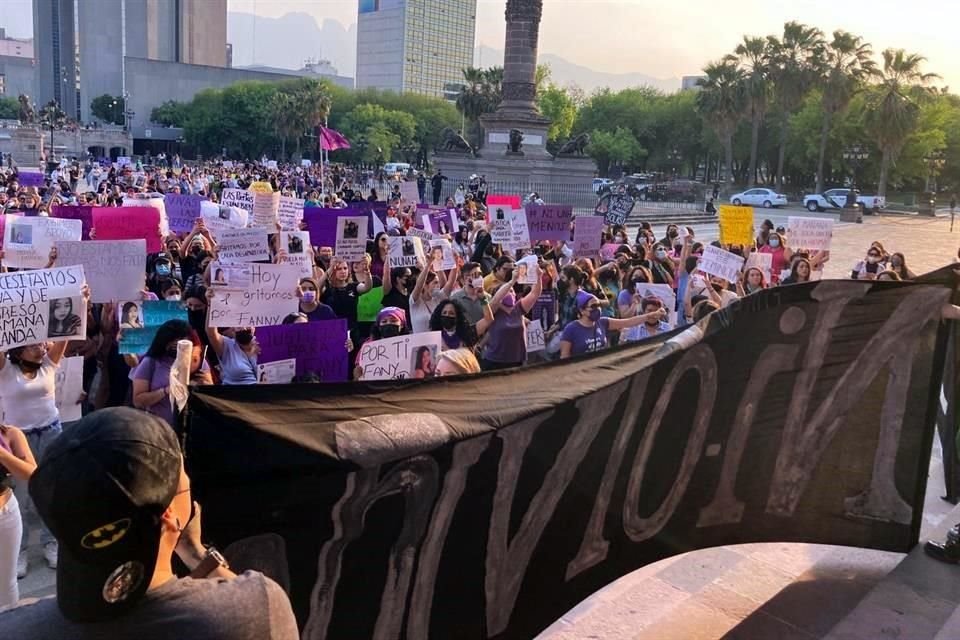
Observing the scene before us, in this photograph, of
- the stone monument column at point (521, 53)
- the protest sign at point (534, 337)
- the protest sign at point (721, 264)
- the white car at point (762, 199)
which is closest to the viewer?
the protest sign at point (534, 337)

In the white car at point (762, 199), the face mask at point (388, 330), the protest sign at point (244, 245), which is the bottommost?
the face mask at point (388, 330)

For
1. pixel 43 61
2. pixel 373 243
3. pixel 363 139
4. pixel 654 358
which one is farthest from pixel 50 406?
pixel 43 61

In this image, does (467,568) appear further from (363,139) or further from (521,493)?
(363,139)

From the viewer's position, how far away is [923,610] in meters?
4.49

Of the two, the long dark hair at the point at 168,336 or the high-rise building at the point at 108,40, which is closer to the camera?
the long dark hair at the point at 168,336

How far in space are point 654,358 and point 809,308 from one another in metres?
1.23

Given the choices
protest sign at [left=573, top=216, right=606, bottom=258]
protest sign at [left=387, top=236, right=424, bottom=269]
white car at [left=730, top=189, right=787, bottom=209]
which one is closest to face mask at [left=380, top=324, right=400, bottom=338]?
protest sign at [left=387, top=236, right=424, bottom=269]

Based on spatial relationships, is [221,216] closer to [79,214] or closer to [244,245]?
[79,214]

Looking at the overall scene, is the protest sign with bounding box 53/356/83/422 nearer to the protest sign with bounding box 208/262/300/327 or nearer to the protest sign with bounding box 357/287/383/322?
the protest sign with bounding box 208/262/300/327

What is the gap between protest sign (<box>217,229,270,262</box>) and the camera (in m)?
9.31

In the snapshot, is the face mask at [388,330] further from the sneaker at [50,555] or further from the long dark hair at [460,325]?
the sneaker at [50,555]

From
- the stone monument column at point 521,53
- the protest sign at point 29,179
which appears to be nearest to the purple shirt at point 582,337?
the protest sign at point 29,179

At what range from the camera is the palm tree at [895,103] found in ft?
176

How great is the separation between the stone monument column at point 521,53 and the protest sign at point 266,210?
29.8 m
